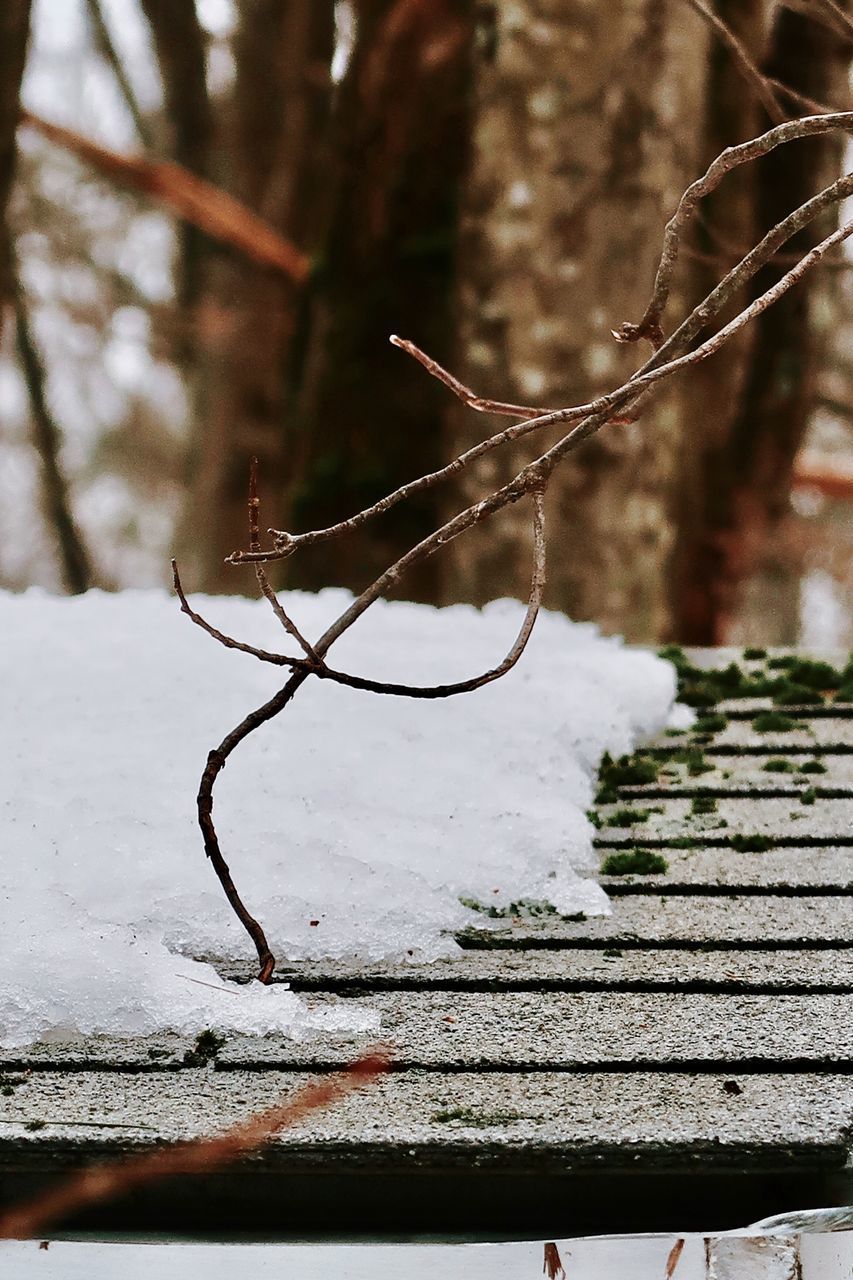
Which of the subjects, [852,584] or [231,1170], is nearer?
[231,1170]

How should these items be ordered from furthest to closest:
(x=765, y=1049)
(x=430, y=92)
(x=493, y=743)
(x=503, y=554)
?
(x=430, y=92) → (x=503, y=554) → (x=493, y=743) → (x=765, y=1049)

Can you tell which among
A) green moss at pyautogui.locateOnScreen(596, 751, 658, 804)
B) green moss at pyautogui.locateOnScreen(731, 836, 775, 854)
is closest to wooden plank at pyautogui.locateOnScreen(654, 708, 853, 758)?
green moss at pyautogui.locateOnScreen(596, 751, 658, 804)

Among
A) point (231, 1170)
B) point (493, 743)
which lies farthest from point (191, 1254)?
point (493, 743)

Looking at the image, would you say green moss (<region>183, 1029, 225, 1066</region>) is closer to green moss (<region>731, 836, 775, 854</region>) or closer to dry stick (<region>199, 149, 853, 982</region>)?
dry stick (<region>199, 149, 853, 982</region>)

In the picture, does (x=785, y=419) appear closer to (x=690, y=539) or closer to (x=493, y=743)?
(x=690, y=539)

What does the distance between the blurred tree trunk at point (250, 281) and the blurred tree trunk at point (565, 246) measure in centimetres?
231

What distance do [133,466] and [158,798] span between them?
1239 cm

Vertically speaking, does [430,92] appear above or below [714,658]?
above

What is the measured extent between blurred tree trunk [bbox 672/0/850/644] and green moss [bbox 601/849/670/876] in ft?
14.1

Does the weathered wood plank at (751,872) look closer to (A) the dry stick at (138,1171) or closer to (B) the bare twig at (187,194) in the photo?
(A) the dry stick at (138,1171)

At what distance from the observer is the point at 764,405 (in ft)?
20.7

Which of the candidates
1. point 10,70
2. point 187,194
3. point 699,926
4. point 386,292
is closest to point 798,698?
point 699,926

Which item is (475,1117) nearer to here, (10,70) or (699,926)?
(699,926)

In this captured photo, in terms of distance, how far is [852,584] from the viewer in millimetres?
10672
